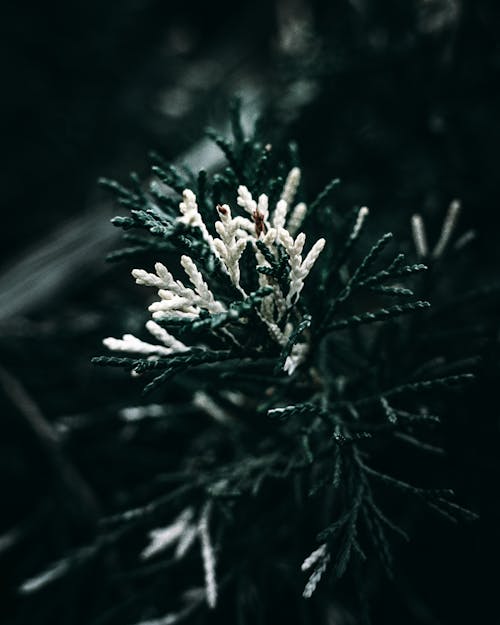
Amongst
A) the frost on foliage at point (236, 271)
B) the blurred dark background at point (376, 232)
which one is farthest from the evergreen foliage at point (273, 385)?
the blurred dark background at point (376, 232)

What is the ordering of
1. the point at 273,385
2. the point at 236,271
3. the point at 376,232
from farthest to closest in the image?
the point at 376,232
the point at 273,385
the point at 236,271

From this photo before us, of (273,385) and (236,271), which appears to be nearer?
(236,271)

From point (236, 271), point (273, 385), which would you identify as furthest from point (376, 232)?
point (236, 271)

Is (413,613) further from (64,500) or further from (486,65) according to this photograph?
(486,65)

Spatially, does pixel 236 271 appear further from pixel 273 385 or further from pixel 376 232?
→ pixel 376 232

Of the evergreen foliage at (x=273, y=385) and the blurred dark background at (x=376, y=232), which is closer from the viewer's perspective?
the evergreen foliage at (x=273, y=385)

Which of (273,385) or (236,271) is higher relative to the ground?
(236,271)

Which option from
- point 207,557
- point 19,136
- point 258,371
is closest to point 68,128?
point 19,136

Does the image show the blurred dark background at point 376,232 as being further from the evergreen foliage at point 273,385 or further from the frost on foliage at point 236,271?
the frost on foliage at point 236,271
